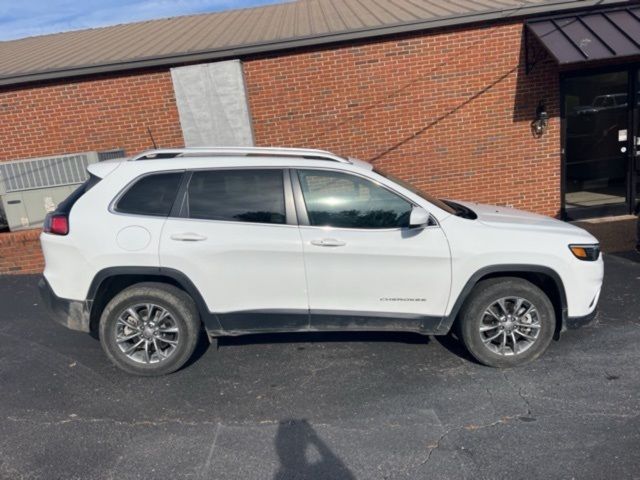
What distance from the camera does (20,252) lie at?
7484 mm

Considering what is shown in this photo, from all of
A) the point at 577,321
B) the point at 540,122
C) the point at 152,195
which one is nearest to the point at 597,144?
the point at 540,122

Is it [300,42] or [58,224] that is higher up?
[300,42]

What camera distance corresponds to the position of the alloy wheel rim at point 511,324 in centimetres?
395

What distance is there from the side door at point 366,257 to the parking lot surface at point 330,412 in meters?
0.48

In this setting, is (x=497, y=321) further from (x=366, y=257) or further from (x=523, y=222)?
(x=366, y=257)

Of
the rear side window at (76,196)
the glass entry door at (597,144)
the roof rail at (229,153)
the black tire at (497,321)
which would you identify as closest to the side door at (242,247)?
the roof rail at (229,153)

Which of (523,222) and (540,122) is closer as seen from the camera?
(523,222)

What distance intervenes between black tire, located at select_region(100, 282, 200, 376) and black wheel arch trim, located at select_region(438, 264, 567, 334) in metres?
2.00

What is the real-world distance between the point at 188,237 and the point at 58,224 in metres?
1.06

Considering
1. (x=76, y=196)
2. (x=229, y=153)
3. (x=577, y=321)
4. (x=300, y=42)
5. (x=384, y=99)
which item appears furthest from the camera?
(x=384, y=99)

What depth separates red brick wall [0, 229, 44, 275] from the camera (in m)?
A: 7.42

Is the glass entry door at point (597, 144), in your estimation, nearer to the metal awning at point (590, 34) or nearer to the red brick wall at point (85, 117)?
the metal awning at point (590, 34)

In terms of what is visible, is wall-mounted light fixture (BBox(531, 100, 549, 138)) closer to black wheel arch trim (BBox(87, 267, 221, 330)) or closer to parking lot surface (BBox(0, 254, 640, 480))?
parking lot surface (BBox(0, 254, 640, 480))

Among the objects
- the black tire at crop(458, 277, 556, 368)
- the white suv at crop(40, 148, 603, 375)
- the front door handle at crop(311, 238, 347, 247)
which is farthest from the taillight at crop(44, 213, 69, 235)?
the black tire at crop(458, 277, 556, 368)
